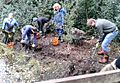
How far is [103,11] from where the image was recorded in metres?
11.8

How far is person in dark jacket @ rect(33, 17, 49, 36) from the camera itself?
38.5ft


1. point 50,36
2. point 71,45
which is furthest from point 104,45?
point 50,36

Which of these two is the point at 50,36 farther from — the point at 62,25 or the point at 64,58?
the point at 64,58

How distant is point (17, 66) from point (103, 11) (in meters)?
4.99

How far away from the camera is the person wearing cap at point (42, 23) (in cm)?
1175

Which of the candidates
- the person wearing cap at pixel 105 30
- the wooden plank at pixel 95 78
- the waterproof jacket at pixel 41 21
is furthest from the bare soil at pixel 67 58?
the wooden plank at pixel 95 78

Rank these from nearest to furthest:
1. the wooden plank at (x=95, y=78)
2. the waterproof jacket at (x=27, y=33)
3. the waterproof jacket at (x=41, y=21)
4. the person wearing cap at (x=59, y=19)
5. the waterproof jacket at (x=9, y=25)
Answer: the wooden plank at (x=95, y=78) → the waterproof jacket at (x=27, y=33) → the waterproof jacket at (x=9, y=25) → the person wearing cap at (x=59, y=19) → the waterproof jacket at (x=41, y=21)

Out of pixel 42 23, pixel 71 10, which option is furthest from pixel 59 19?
pixel 71 10

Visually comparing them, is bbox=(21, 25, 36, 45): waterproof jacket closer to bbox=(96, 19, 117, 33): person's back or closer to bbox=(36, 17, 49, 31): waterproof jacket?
bbox=(36, 17, 49, 31): waterproof jacket

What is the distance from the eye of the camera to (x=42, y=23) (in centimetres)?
1186

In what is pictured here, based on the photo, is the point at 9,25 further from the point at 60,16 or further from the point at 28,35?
the point at 60,16

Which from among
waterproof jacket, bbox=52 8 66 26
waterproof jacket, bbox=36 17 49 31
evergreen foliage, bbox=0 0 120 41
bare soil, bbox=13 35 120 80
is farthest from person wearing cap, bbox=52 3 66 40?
bare soil, bbox=13 35 120 80

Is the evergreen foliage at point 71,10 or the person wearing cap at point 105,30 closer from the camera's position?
the person wearing cap at point 105,30

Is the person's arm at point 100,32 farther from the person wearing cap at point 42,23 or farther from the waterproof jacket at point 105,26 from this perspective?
the person wearing cap at point 42,23
